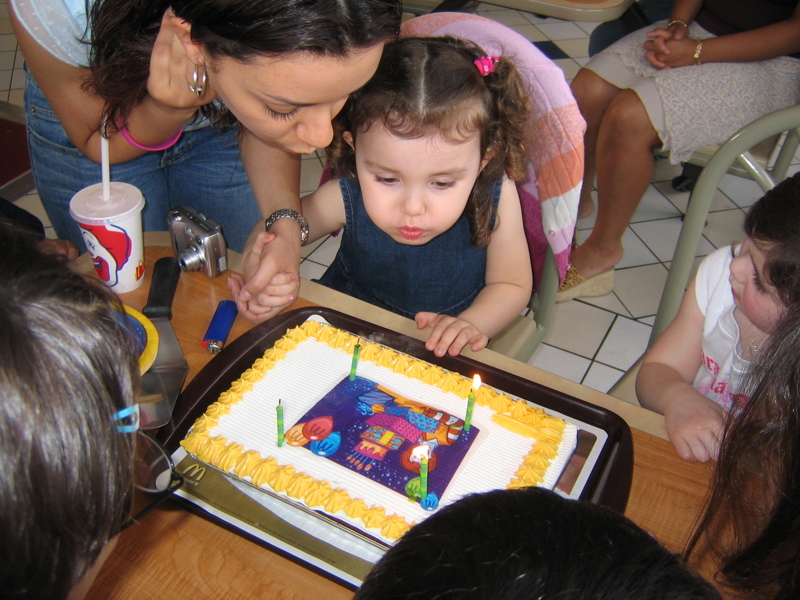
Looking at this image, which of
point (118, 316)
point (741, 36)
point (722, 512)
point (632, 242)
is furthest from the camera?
point (632, 242)

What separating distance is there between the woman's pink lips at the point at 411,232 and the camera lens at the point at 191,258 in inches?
13.8

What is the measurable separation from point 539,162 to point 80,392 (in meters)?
0.95

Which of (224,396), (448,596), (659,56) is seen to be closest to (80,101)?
(224,396)

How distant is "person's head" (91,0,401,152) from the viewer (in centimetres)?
76

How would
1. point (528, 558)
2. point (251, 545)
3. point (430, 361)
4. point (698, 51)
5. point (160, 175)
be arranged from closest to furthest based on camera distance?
point (528, 558) → point (251, 545) → point (430, 361) → point (160, 175) → point (698, 51)

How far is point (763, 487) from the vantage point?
0.77 m

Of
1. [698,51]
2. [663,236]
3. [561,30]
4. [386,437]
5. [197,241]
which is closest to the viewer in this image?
[386,437]

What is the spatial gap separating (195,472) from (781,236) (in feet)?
2.54

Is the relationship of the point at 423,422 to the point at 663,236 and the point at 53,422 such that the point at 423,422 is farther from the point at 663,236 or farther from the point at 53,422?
the point at 663,236

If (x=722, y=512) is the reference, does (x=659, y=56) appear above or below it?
above

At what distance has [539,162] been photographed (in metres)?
1.19

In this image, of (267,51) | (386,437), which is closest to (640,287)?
(386,437)

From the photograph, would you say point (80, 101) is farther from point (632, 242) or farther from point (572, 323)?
point (632, 242)

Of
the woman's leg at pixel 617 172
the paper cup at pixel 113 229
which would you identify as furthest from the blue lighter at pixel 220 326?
the woman's leg at pixel 617 172
